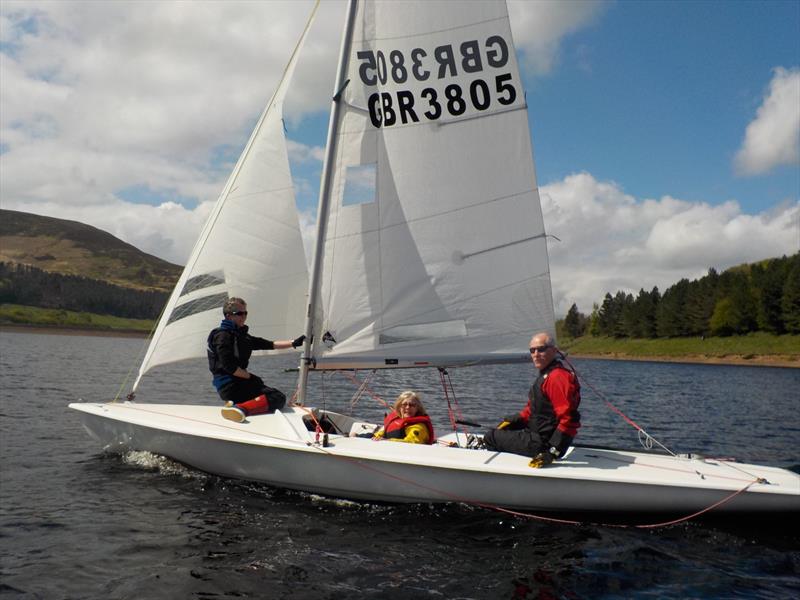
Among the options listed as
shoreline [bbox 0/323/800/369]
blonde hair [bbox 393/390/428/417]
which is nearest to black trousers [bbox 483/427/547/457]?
blonde hair [bbox 393/390/428/417]

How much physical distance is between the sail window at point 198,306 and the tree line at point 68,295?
137122 mm

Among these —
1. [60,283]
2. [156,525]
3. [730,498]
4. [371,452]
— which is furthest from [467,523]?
[60,283]

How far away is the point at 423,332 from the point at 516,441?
2.14 m

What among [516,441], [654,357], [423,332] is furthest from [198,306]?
[654,357]

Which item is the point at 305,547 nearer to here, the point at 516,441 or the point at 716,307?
the point at 516,441

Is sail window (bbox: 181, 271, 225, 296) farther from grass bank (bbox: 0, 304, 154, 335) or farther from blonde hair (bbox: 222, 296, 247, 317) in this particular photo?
grass bank (bbox: 0, 304, 154, 335)

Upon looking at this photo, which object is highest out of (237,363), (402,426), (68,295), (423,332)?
(68,295)

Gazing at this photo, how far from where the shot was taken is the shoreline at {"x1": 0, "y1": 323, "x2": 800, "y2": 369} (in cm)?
7062

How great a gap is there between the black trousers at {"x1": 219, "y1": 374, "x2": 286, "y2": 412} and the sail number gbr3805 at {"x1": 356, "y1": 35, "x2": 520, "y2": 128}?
13.9 feet

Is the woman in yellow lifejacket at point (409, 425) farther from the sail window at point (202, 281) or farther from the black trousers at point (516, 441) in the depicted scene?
the sail window at point (202, 281)

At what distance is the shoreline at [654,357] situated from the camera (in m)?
70.6

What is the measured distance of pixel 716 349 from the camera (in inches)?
3238

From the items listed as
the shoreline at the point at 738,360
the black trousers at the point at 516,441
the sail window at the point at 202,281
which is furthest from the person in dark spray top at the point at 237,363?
the shoreline at the point at 738,360

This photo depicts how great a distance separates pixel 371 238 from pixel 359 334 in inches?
55.5
